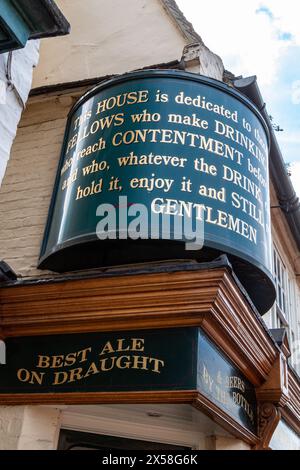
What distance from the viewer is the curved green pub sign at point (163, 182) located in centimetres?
387

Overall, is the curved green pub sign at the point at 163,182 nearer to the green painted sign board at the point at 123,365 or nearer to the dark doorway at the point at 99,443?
the green painted sign board at the point at 123,365

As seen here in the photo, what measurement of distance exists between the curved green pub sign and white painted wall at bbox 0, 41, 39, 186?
745 millimetres

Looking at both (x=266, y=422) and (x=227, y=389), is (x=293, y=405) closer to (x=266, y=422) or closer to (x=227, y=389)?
(x=266, y=422)

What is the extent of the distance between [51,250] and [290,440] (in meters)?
3.18

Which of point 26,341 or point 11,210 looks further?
point 11,210

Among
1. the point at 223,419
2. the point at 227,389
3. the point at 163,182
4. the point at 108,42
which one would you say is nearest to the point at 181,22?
the point at 108,42

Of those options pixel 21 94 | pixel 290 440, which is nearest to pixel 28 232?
pixel 21 94

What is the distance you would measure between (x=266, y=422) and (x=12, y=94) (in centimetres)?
321

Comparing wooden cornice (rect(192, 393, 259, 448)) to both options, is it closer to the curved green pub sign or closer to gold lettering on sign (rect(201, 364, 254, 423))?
gold lettering on sign (rect(201, 364, 254, 423))

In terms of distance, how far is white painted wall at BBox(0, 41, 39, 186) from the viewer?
3.69 m

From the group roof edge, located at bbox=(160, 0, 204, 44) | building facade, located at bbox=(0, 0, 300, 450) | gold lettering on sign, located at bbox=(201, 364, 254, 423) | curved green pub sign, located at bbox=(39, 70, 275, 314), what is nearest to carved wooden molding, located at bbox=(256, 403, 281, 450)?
building facade, located at bbox=(0, 0, 300, 450)

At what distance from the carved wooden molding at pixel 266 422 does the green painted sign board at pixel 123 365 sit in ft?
1.71
